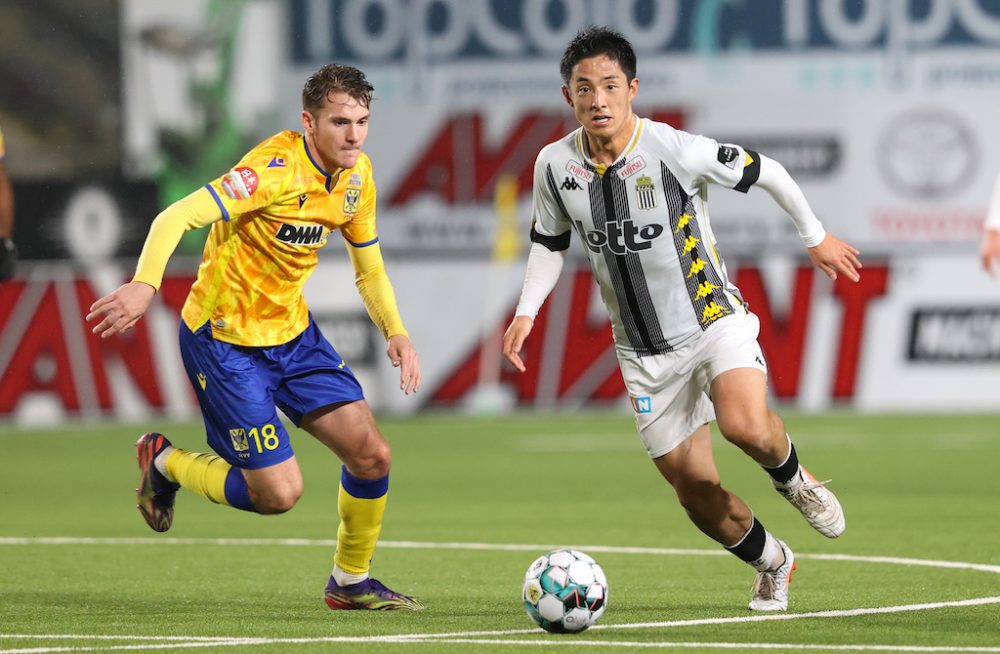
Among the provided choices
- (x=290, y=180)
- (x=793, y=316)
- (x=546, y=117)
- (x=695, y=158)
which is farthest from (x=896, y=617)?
(x=546, y=117)

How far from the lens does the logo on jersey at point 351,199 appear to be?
775cm

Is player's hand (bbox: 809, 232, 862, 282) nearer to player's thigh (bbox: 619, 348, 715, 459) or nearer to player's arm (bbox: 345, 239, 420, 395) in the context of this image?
player's thigh (bbox: 619, 348, 715, 459)

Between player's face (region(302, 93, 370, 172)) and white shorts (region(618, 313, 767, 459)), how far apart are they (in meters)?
1.39

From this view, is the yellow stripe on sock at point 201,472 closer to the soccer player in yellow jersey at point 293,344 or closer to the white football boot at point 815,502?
the soccer player in yellow jersey at point 293,344

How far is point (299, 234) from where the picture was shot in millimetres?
7676

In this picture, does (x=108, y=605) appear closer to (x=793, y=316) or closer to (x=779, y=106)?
(x=793, y=316)

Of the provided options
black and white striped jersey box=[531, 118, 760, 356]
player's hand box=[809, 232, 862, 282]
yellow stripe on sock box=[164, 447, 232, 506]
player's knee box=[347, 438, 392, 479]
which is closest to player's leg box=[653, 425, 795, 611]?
black and white striped jersey box=[531, 118, 760, 356]

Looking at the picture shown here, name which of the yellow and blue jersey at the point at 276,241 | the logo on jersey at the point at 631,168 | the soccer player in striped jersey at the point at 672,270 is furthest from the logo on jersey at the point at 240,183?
the logo on jersey at the point at 631,168

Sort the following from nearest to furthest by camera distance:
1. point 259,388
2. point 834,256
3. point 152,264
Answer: point 152,264 → point 834,256 → point 259,388

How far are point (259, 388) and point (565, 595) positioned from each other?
5.81ft

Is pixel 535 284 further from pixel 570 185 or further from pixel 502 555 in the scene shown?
pixel 502 555

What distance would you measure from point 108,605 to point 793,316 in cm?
1477

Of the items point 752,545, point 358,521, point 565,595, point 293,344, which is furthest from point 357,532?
point 752,545

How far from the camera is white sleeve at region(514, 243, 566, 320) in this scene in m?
7.67
